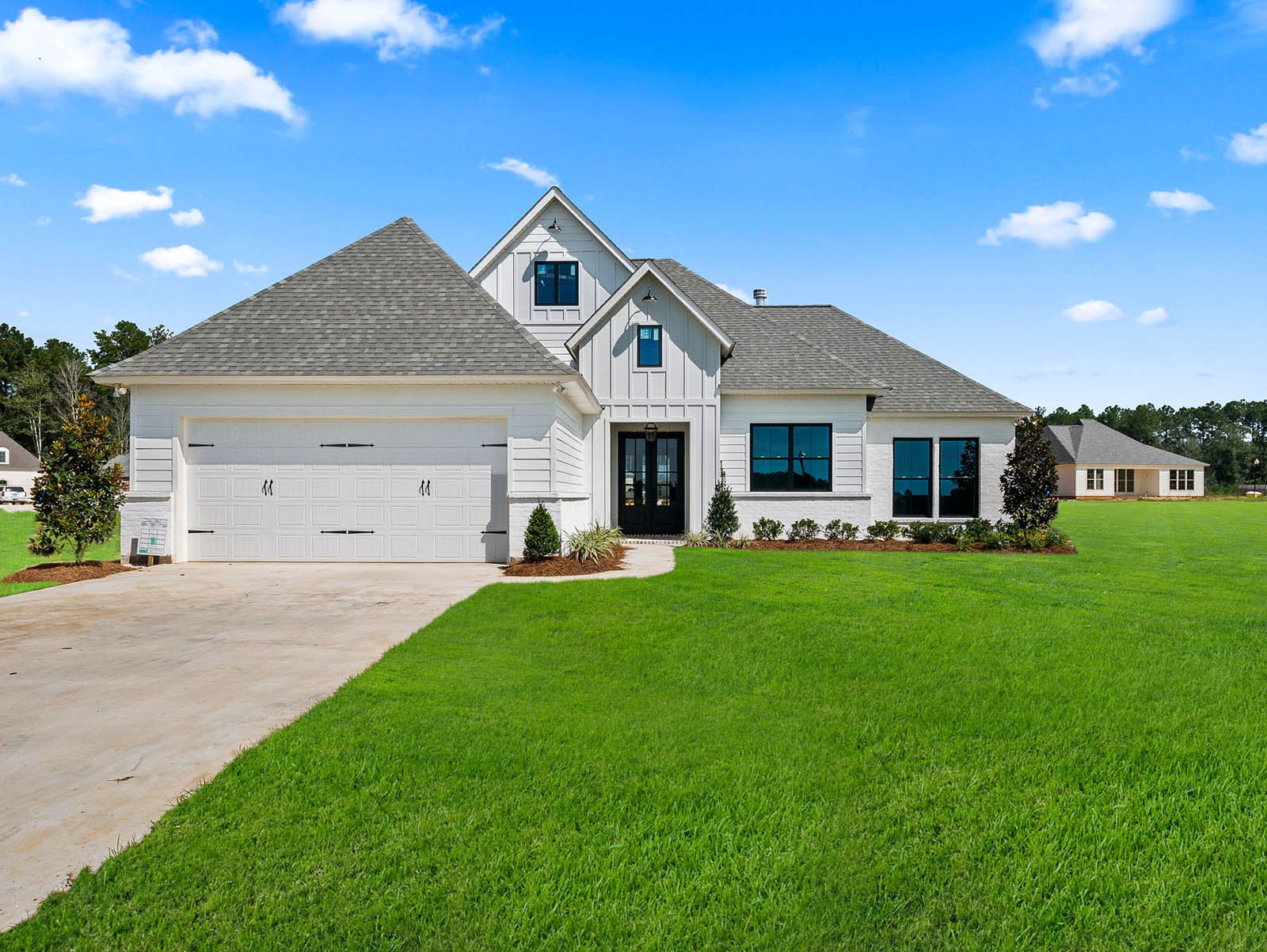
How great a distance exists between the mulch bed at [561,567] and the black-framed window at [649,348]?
582cm

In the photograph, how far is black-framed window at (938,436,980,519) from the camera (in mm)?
18984

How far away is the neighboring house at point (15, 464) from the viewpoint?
52.8 m

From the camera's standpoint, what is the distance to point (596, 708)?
16.1ft

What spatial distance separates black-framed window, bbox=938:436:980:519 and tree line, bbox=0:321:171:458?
193ft

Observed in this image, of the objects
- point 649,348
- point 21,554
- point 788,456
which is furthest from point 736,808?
point 21,554

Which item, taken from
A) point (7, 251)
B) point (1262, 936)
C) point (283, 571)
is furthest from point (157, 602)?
point (7, 251)

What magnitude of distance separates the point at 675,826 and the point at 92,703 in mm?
4300

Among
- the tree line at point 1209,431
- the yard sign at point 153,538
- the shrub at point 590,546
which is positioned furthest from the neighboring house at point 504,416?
the tree line at point 1209,431

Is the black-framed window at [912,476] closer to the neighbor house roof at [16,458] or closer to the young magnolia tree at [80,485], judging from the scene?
the young magnolia tree at [80,485]

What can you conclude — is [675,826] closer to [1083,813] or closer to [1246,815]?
[1083,813]

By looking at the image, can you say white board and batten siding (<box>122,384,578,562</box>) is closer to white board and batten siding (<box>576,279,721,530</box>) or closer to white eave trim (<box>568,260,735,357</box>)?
white board and batten siding (<box>576,279,721,530</box>)

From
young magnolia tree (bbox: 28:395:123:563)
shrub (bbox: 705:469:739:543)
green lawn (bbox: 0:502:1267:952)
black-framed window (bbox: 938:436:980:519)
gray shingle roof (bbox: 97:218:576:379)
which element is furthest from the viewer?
black-framed window (bbox: 938:436:980:519)

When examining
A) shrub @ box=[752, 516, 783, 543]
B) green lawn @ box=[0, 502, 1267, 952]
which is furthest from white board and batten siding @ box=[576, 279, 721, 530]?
green lawn @ box=[0, 502, 1267, 952]

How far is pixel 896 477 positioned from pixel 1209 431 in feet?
365
